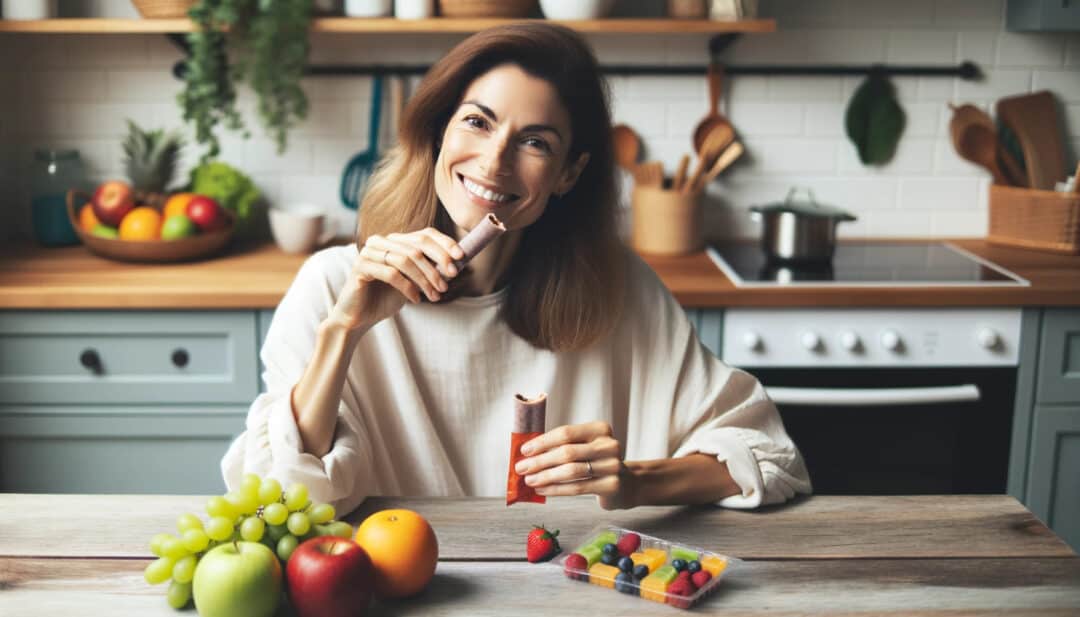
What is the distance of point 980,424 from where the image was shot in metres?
2.72

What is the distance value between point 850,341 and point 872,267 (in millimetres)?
374

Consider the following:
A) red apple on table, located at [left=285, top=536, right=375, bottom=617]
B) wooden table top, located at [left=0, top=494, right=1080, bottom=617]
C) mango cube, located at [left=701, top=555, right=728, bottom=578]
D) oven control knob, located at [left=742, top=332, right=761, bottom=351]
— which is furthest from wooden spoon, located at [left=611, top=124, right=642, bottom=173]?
red apple on table, located at [left=285, top=536, right=375, bottom=617]

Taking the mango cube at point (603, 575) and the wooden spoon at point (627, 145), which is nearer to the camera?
the mango cube at point (603, 575)

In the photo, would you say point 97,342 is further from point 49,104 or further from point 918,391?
point 918,391

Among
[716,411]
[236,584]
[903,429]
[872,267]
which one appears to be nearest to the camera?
[236,584]

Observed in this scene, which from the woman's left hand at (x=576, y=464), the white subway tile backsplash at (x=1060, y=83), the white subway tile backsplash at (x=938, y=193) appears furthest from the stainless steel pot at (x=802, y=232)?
the woman's left hand at (x=576, y=464)

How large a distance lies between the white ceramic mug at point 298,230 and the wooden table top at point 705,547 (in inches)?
61.0

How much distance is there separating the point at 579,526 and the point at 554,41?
0.77 metres

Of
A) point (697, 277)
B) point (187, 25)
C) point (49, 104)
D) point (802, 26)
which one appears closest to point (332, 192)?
point (187, 25)

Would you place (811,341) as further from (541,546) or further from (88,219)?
(88,219)

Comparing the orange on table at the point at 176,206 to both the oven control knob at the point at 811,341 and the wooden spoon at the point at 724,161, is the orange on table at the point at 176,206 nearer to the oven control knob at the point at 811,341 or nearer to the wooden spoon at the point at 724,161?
the wooden spoon at the point at 724,161

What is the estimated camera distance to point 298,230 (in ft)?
9.71

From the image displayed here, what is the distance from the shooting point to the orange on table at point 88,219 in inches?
115

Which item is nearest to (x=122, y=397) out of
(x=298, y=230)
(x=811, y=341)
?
(x=298, y=230)
